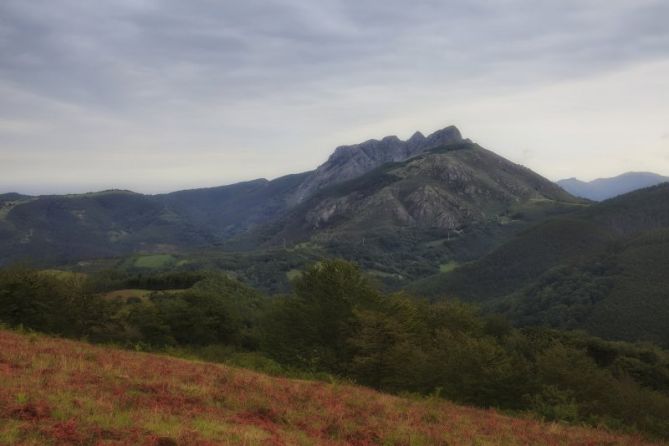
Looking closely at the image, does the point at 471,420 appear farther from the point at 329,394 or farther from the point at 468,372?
the point at 468,372

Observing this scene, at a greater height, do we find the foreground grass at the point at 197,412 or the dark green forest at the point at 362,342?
the foreground grass at the point at 197,412

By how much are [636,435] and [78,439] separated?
965 inches

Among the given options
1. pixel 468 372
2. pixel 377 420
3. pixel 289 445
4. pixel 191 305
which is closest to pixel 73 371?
pixel 289 445

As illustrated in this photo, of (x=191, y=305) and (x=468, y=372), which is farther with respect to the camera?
(x=191, y=305)

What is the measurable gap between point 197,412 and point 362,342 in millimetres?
20669

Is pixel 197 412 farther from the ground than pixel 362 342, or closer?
farther from the ground

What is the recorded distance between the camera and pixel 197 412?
47.2ft

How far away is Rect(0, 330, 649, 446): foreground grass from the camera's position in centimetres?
1153

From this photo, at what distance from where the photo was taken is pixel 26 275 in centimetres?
4378

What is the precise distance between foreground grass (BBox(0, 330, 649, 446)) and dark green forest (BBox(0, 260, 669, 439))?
665 centimetres

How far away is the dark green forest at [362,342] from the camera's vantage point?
95.7 feet

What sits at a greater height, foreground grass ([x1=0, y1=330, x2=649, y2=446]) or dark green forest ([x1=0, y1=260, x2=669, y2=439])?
foreground grass ([x1=0, y1=330, x2=649, y2=446])

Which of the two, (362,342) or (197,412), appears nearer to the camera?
(197,412)

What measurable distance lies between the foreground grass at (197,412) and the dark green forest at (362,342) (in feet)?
21.8
